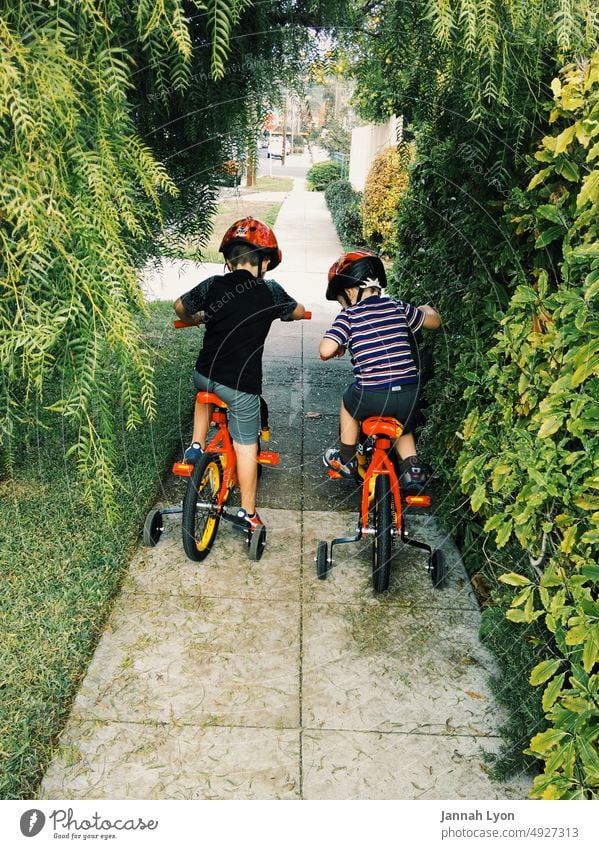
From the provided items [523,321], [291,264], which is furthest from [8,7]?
[291,264]

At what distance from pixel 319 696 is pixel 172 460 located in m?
2.77

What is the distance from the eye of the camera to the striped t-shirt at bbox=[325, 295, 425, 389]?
3.87m

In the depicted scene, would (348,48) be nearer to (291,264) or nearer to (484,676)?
(484,676)

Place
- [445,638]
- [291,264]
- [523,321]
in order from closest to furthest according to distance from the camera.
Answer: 1. [523,321]
2. [445,638]
3. [291,264]

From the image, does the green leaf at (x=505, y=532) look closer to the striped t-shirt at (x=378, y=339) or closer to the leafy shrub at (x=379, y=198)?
the striped t-shirt at (x=378, y=339)

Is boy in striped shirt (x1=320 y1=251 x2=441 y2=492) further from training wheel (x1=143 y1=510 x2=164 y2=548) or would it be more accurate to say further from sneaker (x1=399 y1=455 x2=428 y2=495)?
training wheel (x1=143 y1=510 x2=164 y2=548)

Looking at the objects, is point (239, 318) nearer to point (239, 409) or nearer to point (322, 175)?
point (239, 409)

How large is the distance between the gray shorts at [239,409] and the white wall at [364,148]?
10166 mm

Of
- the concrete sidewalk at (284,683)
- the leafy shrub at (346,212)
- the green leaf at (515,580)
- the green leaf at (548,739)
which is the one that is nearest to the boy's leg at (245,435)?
the concrete sidewalk at (284,683)

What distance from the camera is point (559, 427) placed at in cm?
261

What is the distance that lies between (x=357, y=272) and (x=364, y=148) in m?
13.7

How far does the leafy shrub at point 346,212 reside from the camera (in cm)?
1277

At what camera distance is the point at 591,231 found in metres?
2.40

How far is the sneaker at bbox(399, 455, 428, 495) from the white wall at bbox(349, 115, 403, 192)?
32.6ft
